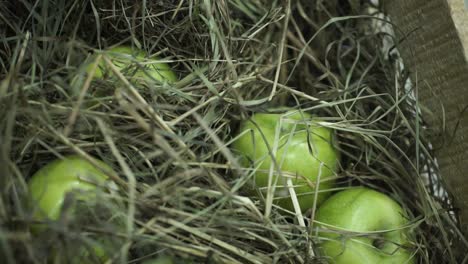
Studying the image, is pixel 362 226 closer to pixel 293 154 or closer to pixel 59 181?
pixel 293 154

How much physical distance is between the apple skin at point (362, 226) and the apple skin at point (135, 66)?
0.32 metres

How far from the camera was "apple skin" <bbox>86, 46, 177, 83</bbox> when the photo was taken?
0.77 metres

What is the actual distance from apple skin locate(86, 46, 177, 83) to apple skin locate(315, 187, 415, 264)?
0.32 metres

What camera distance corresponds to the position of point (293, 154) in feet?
2.78

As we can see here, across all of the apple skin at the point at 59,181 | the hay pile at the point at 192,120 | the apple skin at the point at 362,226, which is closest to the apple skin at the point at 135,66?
the hay pile at the point at 192,120

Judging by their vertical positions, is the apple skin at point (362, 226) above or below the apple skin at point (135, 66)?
below

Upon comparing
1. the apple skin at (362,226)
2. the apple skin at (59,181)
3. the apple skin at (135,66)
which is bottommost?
the apple skin at (362,226)

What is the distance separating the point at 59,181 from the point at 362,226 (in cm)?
44

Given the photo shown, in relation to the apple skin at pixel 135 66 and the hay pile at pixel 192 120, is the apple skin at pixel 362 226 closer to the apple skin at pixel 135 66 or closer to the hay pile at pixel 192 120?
the hay pile at pixel 192 120

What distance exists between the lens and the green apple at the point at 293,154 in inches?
32.7

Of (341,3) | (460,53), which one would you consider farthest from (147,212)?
(341,3)

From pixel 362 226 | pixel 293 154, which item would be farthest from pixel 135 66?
pixel 362 226

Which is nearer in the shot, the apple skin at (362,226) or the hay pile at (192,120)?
the hay pile at (192,120)

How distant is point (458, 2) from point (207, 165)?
453mm
